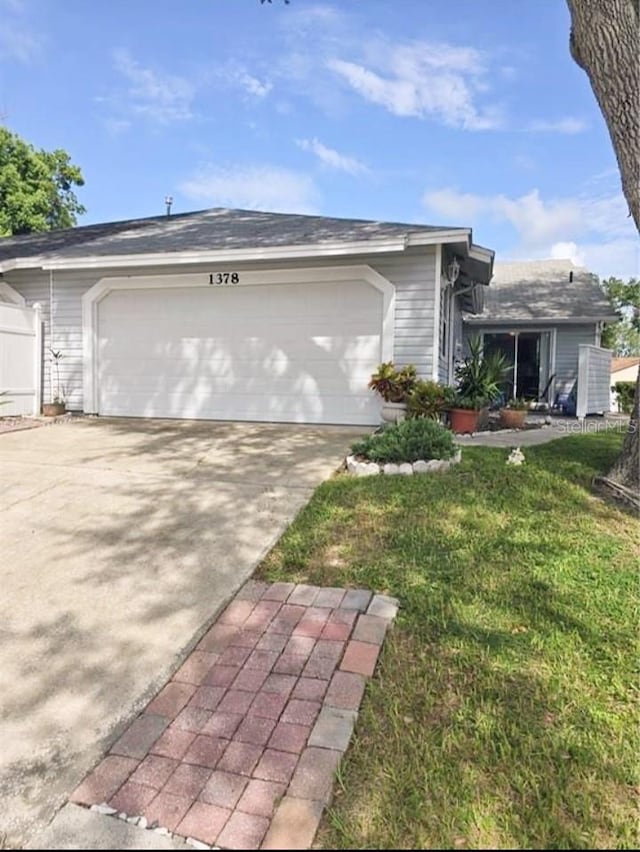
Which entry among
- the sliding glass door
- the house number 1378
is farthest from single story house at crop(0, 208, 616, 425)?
the sliding glass door

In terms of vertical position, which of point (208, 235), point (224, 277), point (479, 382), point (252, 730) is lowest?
point (252, 730)

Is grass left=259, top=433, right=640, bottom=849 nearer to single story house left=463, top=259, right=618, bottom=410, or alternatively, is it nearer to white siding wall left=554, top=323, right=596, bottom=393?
single story house left=463, top=259, right=618, bottom=410

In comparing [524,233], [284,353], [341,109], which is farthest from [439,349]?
[524,233]

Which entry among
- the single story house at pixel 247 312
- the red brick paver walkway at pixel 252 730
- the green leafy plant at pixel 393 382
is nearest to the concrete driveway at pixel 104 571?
the red brick paver walkway at pixel 252 730

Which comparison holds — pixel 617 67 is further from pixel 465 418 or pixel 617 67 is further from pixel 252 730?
pixel 252 730

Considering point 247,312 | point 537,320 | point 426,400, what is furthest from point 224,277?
point 537,320

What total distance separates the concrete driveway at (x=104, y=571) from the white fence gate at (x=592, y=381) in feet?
22.7

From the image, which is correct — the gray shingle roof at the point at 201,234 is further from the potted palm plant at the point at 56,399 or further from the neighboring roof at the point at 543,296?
the neighboring roof at the point at 543,296

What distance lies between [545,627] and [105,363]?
8.32 metres

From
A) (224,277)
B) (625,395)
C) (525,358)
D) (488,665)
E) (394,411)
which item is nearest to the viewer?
(488,665)

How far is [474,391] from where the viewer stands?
774 cm

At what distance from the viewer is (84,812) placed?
1688 mm

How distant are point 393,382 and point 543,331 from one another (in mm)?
8405

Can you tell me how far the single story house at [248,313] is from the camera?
7680mm
